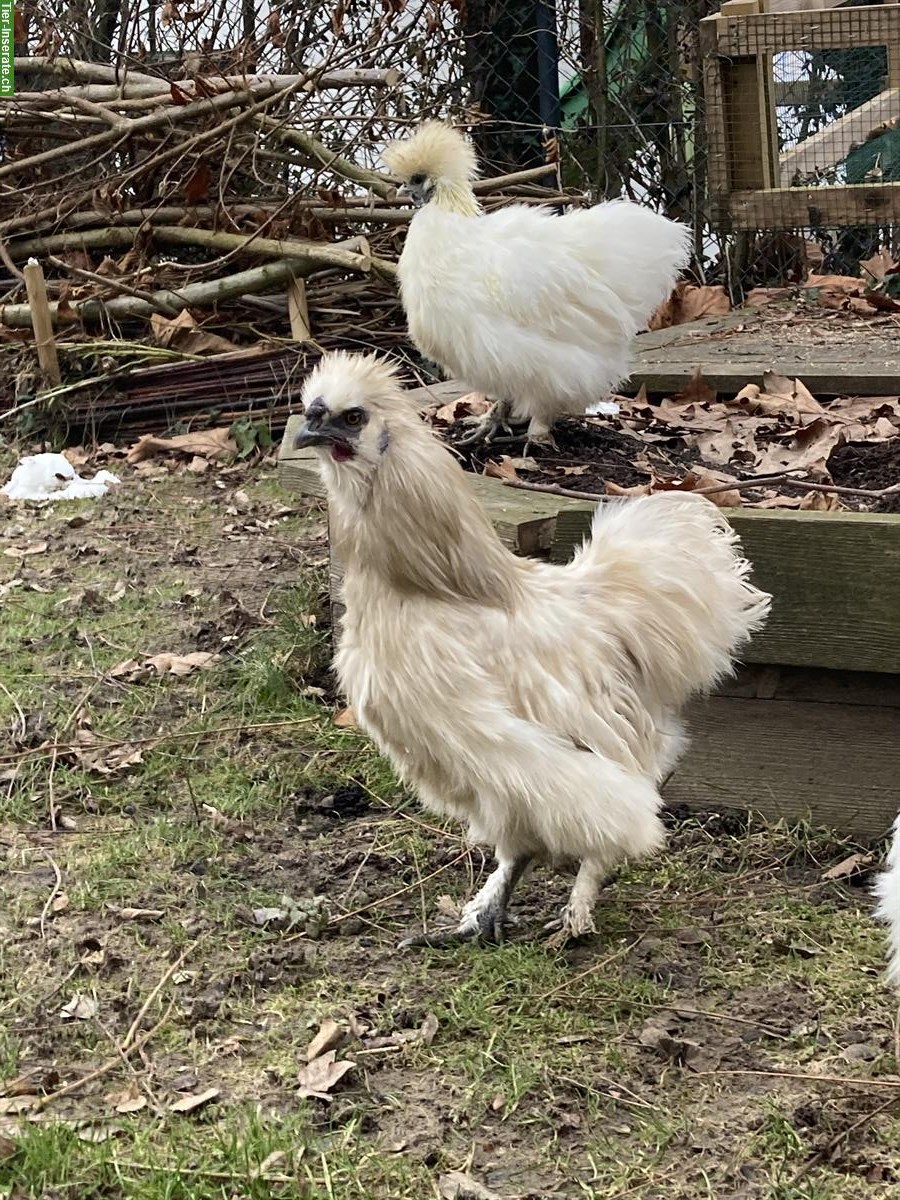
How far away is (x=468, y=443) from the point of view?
509 cm

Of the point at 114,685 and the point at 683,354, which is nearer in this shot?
the point at 114,685

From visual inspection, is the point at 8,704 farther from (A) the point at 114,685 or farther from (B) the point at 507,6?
(B) the point at 507,6

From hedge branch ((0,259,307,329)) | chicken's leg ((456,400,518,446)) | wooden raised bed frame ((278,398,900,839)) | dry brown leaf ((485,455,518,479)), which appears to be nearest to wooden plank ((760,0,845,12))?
hedge branch ((0,259,307,329))

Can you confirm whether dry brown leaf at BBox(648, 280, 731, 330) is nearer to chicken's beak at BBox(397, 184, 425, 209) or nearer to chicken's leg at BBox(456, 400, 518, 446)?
chicken's beak at BBox(397, 184, 425, 209)

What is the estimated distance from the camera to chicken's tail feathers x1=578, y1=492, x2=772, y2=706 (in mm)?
3367

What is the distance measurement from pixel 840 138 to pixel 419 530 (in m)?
5.53

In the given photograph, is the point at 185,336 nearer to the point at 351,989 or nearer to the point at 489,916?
the point at 489,916

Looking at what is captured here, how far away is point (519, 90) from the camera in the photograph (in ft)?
29.3

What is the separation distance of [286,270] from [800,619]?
18.0ft

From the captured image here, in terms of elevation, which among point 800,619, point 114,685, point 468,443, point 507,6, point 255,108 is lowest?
point 114,685

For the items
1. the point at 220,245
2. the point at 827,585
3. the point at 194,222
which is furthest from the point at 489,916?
the point at 194,222

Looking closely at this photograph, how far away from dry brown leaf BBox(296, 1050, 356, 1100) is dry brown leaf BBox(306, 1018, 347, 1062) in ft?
0.05

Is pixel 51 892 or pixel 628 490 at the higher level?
pixel 628 490

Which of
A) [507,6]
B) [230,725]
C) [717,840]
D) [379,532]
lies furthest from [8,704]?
[507,6]
